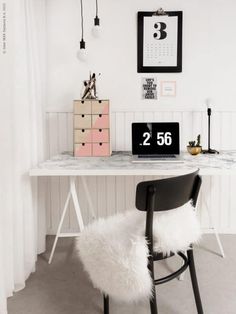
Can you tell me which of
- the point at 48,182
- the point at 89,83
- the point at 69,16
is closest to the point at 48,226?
the point at 48,182

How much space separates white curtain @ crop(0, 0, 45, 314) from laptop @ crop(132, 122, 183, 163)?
2.23 feet

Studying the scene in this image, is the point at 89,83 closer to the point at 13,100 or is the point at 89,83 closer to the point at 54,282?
the point at 13,100

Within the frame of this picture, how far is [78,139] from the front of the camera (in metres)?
2.44

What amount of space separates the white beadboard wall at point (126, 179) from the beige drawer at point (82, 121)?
443 mm

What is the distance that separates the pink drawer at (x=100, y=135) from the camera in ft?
8.03

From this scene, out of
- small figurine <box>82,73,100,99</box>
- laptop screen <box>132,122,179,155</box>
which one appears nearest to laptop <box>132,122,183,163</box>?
laptop screen <box>132,122,179,155</box>

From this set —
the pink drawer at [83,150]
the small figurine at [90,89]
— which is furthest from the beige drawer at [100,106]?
the pink drawer at [83,150]

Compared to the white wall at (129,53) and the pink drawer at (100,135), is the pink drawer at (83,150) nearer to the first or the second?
the pink drawer at (100,135)

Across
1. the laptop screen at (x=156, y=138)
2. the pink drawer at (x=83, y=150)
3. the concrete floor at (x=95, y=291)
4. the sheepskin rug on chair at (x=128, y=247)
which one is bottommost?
the concrete floor at (x=95, y=291)

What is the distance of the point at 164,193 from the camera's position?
4.56ft

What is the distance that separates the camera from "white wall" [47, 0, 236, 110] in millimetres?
2771

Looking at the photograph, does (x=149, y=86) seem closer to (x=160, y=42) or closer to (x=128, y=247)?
(x=160, y=42)

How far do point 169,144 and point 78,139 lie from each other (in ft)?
2.06

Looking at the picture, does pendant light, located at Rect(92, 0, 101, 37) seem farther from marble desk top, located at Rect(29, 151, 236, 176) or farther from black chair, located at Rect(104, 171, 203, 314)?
black chair, located at Rect(104, 171, 203, 314)
